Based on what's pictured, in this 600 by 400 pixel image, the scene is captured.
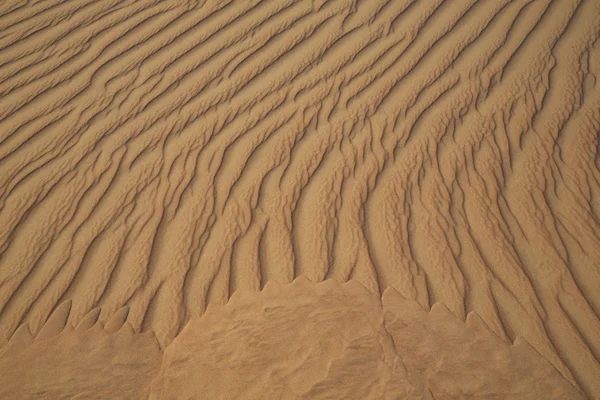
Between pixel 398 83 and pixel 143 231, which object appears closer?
pixel 143 231

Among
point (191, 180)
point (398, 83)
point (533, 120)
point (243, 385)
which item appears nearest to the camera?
point (243, 385)

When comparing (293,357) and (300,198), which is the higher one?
(300,198)

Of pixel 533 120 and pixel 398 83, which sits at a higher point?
pixel 398 83

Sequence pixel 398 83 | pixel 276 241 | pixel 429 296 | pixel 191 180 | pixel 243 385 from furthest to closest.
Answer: pixel 398 83
pixel 191 180
pixel 276 241
pixel 429 296
pixel 243 385

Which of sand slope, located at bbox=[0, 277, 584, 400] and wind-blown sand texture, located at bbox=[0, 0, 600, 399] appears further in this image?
wind-blown sand texture, located at bbox=[0, 0, 600, 399]

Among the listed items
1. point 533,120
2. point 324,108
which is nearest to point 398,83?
point 324,108

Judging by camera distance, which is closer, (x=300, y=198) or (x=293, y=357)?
(x=293, y=357)

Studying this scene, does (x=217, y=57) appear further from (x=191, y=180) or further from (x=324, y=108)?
(x=191, y=180)

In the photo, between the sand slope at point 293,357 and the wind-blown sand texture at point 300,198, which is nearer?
the sand slope at point 293,357
